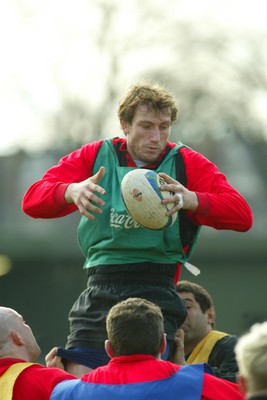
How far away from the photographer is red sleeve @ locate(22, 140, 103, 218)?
7629mm

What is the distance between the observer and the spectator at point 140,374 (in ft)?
21.7

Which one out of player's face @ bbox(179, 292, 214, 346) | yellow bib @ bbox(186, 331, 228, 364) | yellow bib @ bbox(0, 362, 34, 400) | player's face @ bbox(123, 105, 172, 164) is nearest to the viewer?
yellow bib @ bbox(0, 362, 34, 400)

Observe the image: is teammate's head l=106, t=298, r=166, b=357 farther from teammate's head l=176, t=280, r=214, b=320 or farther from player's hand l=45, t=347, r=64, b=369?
teammate's head l=176, t=280, r=214, b=320

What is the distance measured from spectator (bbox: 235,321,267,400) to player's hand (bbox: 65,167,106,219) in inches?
85.2

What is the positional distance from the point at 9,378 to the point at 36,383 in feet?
0.51

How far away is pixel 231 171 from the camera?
1276 inches

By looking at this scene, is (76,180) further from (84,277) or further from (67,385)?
(84,277)

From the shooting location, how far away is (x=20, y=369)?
7031 mm

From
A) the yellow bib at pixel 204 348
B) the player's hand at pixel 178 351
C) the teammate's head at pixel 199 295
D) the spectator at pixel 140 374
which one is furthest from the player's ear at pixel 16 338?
the teammate's head at pixel 199 295

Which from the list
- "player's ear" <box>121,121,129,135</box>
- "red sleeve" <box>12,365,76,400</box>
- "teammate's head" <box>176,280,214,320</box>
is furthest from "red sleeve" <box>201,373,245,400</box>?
"teammate's head" <box>176,280,214,320</box>

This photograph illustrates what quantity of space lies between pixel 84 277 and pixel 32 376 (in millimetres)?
15501

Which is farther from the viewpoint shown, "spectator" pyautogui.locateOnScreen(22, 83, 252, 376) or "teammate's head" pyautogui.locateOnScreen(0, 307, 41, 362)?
"spectator" pyautogui.locateOnScreen(22, 83, 252, 376)

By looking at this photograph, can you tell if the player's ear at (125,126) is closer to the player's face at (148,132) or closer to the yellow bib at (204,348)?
the player's face at (148,132)

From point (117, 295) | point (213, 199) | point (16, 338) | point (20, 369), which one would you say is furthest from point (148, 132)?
point (20, 369)
